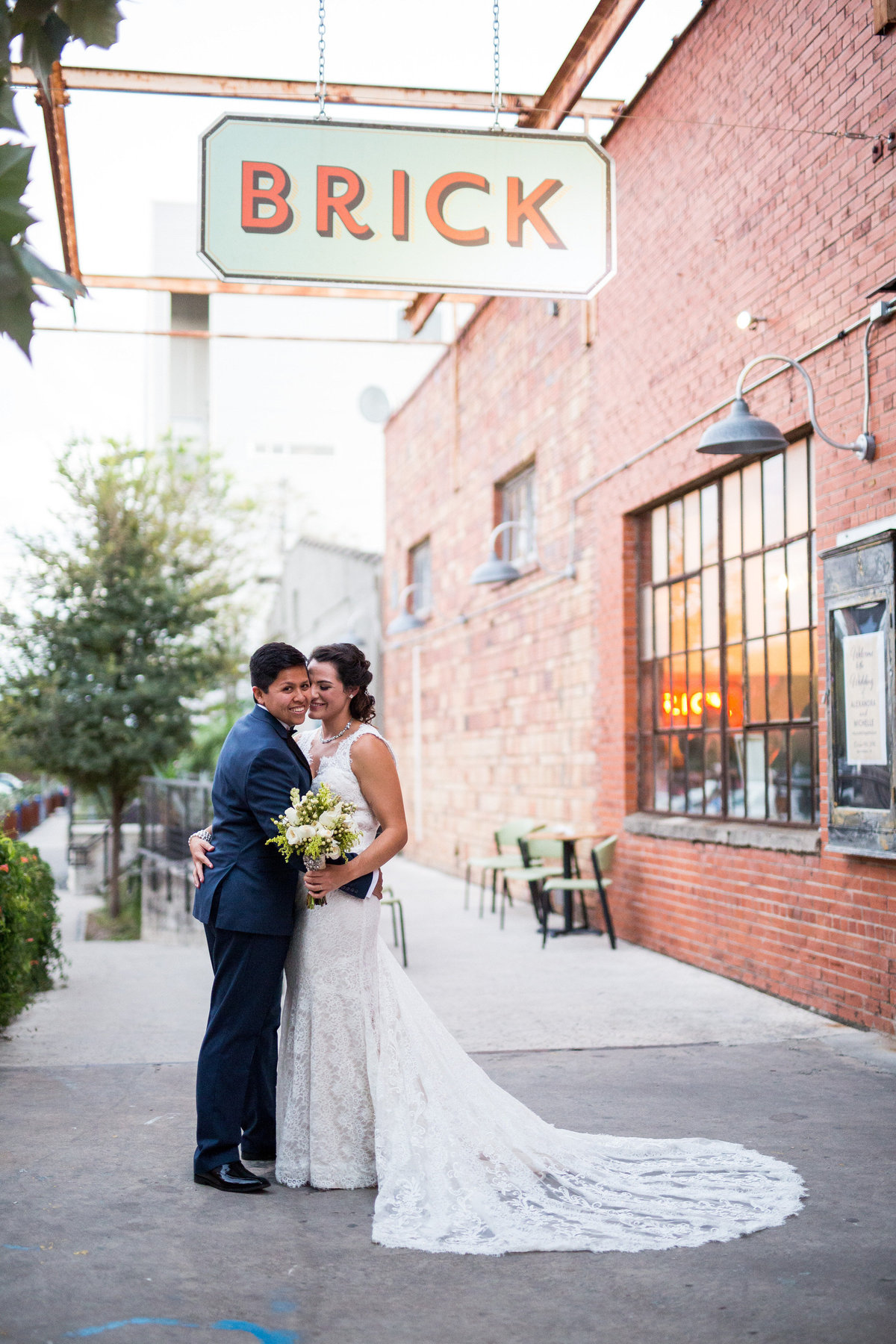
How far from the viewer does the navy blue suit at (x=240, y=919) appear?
14.6ft

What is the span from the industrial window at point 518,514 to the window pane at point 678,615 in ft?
11.1

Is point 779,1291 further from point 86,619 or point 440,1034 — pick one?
point 86,619

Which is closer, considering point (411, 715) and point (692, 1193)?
point (692, 1193)

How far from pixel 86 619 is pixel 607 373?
876 centimetres

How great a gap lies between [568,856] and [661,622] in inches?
83.0

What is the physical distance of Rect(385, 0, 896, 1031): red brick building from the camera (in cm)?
715

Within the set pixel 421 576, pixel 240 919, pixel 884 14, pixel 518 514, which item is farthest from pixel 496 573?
pixel 240 919

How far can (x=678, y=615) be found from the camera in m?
9.93

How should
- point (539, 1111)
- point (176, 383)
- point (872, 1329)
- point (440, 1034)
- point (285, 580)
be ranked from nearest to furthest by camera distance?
1. point (872, 1329)
2. point (440, 1034)
3. point (539, 1111)
4. point (285, 580)
5. point (176, 383)

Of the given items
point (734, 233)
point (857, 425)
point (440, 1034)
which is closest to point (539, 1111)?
point (440, 1034)

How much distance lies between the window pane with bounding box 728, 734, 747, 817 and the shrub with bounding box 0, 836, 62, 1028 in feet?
15.3

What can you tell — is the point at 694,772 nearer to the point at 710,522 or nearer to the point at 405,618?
the point at 710,522

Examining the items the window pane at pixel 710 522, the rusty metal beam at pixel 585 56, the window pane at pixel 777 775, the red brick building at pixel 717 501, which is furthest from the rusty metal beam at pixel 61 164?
the window pane at pixel 777 775

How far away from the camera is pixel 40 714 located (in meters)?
16.6
